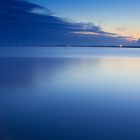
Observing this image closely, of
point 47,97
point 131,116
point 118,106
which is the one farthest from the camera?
point 47,97

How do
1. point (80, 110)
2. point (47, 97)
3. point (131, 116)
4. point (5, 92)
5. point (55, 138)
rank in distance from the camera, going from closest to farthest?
1. point (55, 138)
2. point (131, 116)
3. point (80, 110)
4. point (47, 97)
5. point (5, 92)

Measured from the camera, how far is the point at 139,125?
4.81 m

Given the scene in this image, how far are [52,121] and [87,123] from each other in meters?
0.71

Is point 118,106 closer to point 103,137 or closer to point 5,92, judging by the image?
point 103,137

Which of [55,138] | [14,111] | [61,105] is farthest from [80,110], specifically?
[55,138]

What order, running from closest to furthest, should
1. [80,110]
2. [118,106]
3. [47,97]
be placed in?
[80,110] → [118,106] → [47,97]

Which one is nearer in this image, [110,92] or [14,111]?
[14,111]

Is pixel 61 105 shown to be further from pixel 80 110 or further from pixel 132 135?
pixel 132 135

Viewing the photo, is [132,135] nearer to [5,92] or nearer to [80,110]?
[80,110]

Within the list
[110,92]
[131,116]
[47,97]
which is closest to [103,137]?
[131,116]

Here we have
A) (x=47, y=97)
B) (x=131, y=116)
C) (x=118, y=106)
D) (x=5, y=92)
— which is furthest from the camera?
(x=5, y=92)

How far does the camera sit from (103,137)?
13.5 ft

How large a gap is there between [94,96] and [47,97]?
1484mm

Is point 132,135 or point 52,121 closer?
point 132,135
